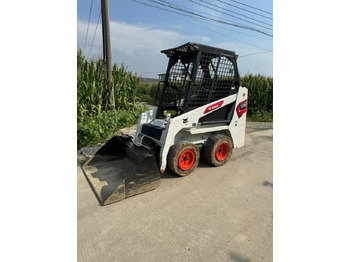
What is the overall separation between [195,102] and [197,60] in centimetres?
65

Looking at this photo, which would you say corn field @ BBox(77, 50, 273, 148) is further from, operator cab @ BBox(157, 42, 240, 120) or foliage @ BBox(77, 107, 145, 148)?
operator cab @ BBox(157, 42, 240, 120)

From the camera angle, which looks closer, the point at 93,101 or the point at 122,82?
the point at 93,101

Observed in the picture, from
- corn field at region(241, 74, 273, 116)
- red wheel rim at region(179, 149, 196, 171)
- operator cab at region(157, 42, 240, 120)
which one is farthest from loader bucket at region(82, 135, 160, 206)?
corn field at region(241, 74, 273, 116)

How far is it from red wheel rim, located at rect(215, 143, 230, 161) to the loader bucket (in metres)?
1.30

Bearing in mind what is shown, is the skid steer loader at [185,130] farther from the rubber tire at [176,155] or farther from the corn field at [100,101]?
the corn field at [100,101]

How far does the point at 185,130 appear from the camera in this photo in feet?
10.4

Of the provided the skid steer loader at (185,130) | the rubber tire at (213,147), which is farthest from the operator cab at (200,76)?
the rubber tire at (213,147)

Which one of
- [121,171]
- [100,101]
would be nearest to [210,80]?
[121,171]

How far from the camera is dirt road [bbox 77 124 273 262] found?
1.72 m

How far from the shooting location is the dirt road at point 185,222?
5.65 ft

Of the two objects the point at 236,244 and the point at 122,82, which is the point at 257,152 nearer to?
the point at 236,244

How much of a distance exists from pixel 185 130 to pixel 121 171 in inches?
46.3

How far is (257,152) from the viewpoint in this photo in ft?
14.1

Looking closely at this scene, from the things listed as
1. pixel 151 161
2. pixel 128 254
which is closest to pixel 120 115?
pixel 151 161
